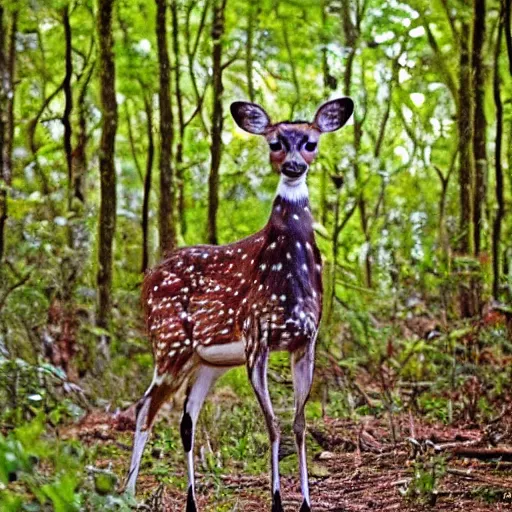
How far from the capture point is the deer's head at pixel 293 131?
2697 millimetres

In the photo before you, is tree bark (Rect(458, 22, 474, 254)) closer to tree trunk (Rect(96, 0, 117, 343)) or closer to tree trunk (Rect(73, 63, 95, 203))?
tree trunk (Rect(96, 0, 117, 343))

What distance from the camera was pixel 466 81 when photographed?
5.20 meters

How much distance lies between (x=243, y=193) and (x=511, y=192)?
5.82ft

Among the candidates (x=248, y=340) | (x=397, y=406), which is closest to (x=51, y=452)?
(x=248, y=340)

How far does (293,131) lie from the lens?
2713 millimetres

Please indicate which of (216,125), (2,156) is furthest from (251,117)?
(216,125)

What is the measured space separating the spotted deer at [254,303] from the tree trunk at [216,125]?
1396 millimetres

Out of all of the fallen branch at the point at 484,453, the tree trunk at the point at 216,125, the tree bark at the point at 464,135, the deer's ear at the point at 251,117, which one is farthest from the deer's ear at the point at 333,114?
the tree bark at the point at 464,135

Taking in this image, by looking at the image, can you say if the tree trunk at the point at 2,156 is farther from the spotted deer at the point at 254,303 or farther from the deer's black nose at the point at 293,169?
the deer's black nose at the point at 293,169

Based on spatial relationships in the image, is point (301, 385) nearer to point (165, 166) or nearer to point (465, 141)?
point (165, 166)

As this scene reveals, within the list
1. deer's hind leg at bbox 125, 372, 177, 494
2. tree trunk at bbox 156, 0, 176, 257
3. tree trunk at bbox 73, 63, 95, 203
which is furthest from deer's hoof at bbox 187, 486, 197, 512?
tree trunk at bbox 73, 63, 95, 203

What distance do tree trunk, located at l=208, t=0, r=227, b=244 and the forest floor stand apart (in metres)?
1.30

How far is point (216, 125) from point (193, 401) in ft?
6.72

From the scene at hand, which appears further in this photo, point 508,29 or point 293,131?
point 508,29
